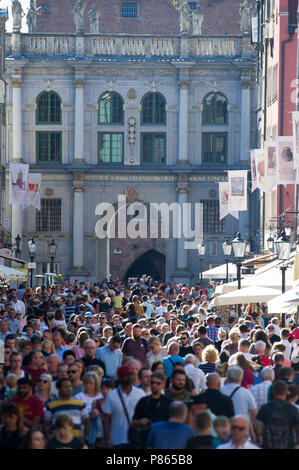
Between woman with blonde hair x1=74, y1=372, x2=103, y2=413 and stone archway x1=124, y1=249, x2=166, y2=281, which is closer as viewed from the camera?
woman with blonde hair x1=74, y1=372, x2=103, y2=413

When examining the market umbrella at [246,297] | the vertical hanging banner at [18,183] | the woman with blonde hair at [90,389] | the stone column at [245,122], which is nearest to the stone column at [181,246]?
the stone column at [245,122]

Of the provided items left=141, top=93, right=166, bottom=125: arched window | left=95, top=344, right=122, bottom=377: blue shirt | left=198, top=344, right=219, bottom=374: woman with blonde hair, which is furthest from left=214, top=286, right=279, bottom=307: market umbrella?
left=141, top=93, right=166, bottom=125: arched window

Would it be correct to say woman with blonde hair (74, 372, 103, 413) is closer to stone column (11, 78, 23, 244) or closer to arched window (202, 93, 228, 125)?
stone column (11, 78, 23, 244)

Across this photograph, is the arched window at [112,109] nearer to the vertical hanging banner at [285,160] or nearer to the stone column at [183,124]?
the stone column at [183,124]

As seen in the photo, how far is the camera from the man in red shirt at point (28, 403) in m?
12.7

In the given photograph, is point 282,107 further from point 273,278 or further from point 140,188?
point 273,278

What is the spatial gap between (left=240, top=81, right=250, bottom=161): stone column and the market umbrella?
33515 mm

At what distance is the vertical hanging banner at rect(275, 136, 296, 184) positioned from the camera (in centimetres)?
3575

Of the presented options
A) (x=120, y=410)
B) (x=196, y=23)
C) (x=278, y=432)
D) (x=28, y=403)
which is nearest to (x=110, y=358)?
(x=28, y=403)

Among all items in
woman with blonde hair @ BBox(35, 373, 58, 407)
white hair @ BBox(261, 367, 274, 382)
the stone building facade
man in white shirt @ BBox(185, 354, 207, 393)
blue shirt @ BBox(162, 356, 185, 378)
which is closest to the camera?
woman with blonde hair @ BBox(35, 373, 58, 407)

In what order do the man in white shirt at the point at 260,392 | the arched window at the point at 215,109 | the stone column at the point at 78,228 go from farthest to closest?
the arched window at the point at 215,109
the stone column at the point at 78,228
the man in white shirt at the point at 260,392

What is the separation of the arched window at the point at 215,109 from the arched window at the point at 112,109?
14.2 feet

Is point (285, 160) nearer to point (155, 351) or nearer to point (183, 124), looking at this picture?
point (155, 351)
